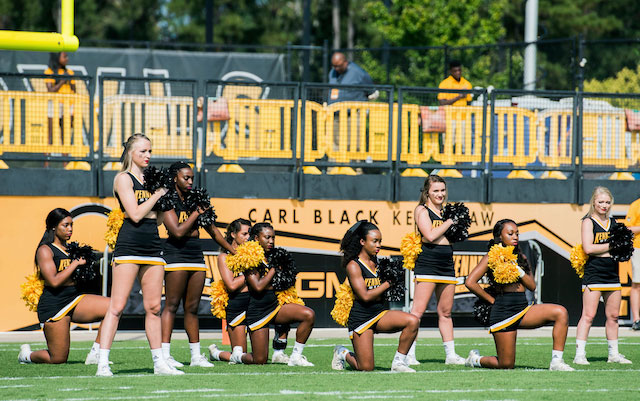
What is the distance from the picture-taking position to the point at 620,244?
949 centimetres

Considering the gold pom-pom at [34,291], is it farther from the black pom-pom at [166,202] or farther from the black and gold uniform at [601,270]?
the black and gold uniform at [601,270]

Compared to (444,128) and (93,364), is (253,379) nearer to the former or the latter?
(93,364)

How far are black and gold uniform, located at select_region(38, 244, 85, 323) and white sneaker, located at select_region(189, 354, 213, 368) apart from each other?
1.29 metres

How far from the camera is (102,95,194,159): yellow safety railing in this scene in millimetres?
12734

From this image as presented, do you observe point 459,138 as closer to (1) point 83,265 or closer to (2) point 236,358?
(2) point 236,358

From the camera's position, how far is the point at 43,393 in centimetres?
709

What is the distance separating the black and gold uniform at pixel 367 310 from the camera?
870cm

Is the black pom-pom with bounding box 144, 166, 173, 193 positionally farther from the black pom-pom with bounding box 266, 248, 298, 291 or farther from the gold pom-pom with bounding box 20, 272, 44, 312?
the gold pom-pom with bounding box 20, 272, 44, 312

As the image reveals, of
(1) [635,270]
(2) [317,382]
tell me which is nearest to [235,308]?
(2) [317,382]

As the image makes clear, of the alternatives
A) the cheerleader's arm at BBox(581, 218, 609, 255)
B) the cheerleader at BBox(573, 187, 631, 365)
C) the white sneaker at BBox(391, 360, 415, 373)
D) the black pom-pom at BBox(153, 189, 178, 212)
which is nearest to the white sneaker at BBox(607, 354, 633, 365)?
the cheerleader at BBox(573, 187, 631, 365)

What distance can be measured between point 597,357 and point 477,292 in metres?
1.84

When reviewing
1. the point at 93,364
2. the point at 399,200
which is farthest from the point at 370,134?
the point at 93,364

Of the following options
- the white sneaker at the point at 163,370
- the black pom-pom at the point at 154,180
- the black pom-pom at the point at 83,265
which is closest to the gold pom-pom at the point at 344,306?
the white sneaker at the point at 163,370

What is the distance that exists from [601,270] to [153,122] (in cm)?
599
